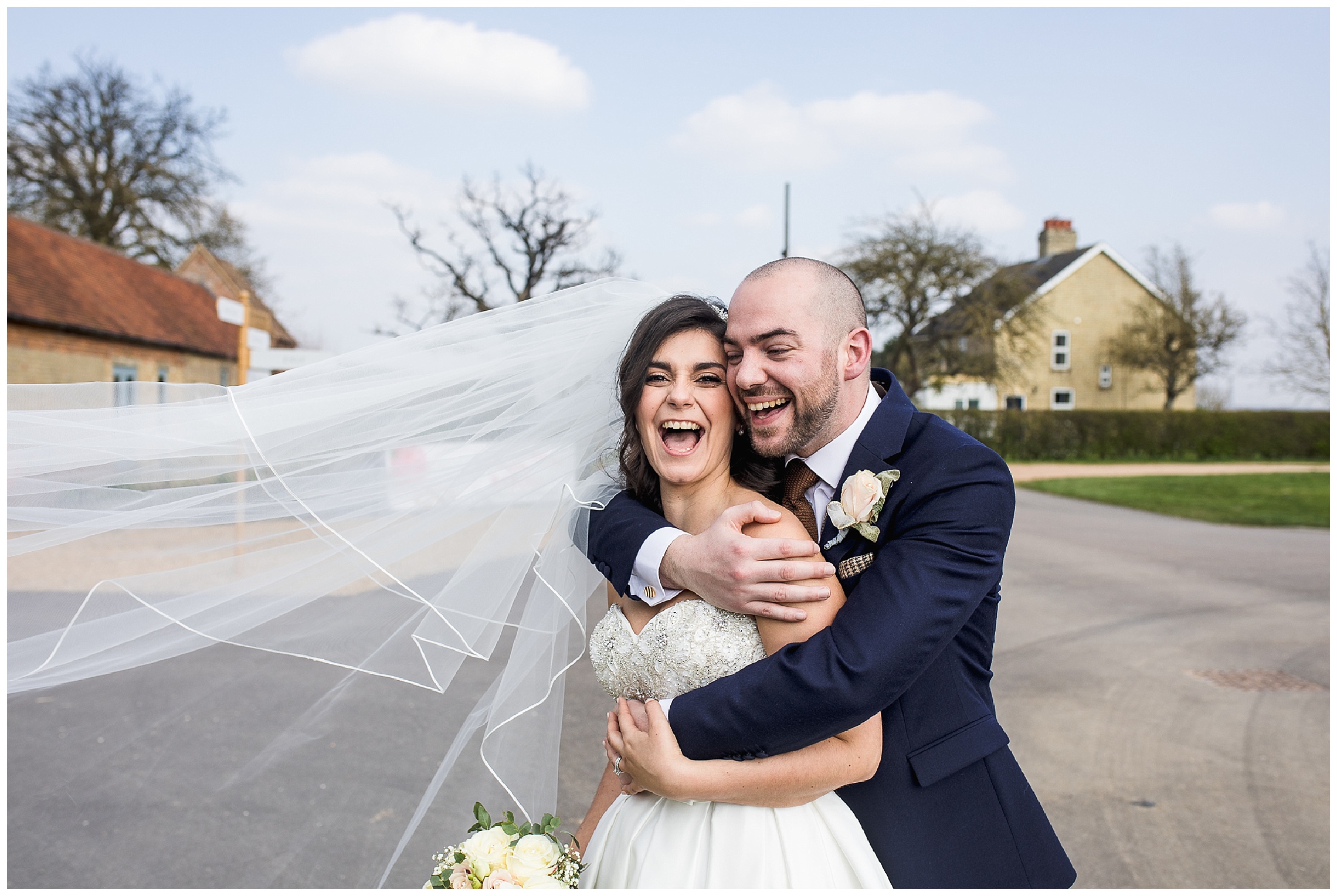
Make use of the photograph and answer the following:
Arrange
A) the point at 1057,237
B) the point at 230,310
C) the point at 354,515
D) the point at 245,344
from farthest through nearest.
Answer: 1. the point at 1057,237
2. the point at 245,344
3. the point at 230,310
4. the point at 354,515

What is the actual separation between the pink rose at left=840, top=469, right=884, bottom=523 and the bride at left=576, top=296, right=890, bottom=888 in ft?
0.48

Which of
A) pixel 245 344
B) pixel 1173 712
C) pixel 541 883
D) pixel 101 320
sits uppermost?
pixel 101 320

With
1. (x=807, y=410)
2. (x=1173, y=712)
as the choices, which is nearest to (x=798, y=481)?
(x=807, y=410)

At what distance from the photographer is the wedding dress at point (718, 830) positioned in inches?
78.9

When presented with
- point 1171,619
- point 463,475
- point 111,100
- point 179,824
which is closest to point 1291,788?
point 1171,619

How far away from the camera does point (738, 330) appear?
2.13 meters

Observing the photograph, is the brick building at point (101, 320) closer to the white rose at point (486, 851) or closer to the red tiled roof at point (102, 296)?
the red tiled roof at point (102, 296)

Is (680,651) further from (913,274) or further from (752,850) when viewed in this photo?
(913,274)

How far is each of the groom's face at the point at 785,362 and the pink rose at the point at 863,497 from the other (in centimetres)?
22

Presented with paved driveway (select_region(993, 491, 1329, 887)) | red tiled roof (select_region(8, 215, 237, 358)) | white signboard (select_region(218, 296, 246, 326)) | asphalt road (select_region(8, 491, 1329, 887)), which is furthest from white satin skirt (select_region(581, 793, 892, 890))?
red tiled roof (select_region(8, 215, 237, 358))

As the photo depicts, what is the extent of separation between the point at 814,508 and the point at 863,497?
0.28 metres

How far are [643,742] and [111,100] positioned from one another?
41031 millimetres

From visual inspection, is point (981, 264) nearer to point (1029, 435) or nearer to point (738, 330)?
point (1029, 435)

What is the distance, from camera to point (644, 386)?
2281mm
